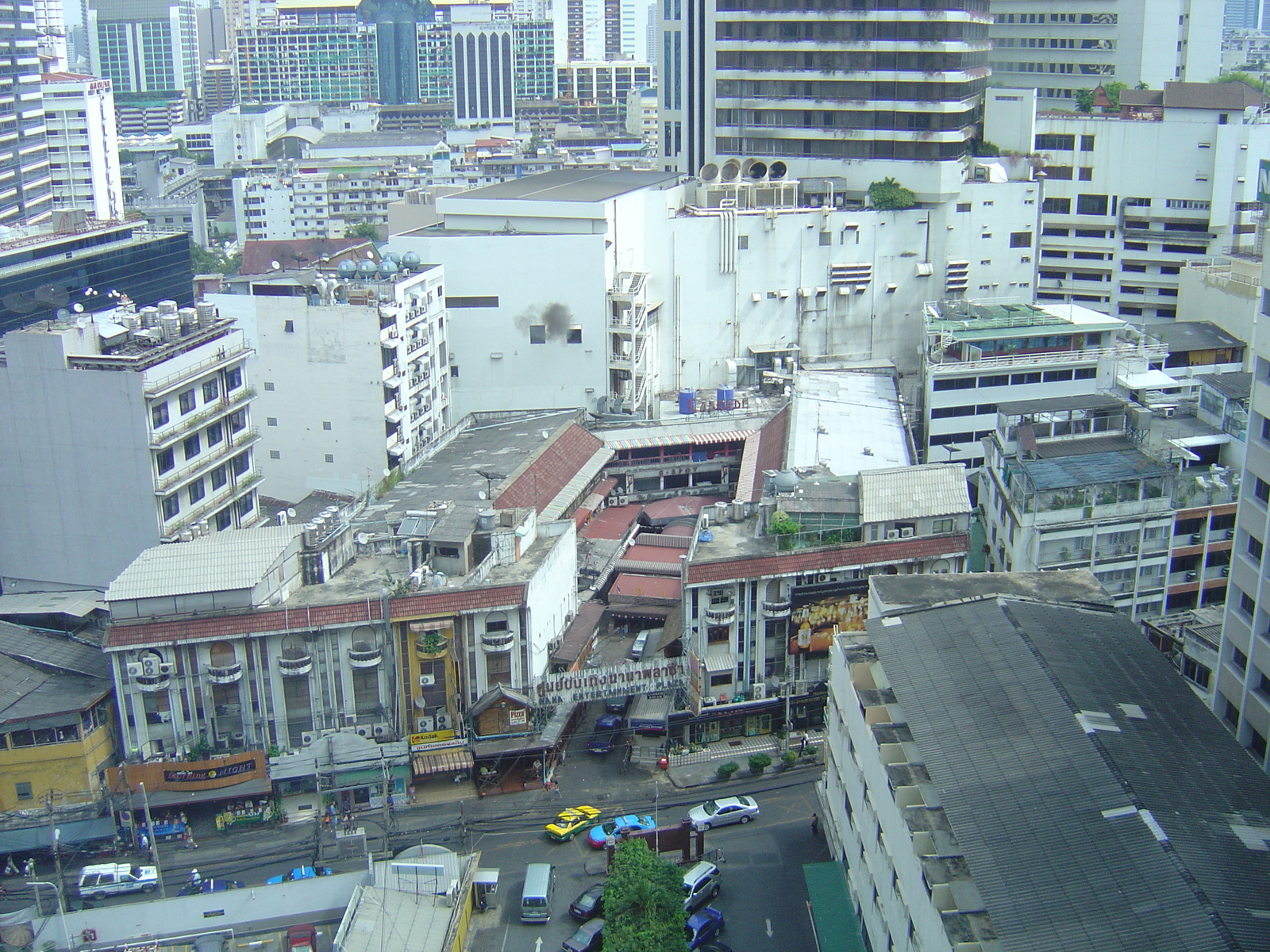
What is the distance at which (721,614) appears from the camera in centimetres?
4728

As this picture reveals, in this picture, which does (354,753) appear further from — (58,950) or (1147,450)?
(1147,450)

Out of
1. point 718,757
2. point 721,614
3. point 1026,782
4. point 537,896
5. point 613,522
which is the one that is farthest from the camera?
point 613,522

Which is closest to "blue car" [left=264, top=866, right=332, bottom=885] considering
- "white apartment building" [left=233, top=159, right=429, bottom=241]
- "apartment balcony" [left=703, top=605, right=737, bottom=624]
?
"apartment balcony" [left=703, top=605, right=737, bottom=624]

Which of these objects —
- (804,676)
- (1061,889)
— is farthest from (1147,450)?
(1061,889)

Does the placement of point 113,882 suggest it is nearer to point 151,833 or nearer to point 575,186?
point 151,833

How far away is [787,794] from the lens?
45.9 m

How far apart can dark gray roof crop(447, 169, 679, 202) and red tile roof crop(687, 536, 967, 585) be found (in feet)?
105

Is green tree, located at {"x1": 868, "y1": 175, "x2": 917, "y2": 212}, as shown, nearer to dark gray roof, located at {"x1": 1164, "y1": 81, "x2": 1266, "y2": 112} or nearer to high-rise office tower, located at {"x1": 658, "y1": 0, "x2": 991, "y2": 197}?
high-rise office tower, located at {"x1": 658, "y1": 0, "x2": 991, "y2": 197}

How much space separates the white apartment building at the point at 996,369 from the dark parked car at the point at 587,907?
34639mm

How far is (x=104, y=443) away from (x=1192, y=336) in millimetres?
55970

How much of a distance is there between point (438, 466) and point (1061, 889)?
41.0m

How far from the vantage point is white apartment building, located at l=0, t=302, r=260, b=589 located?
50.6 meters

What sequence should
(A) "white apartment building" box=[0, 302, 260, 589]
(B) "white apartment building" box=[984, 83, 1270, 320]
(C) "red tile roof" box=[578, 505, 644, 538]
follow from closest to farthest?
(A) "white apartment building" box=[0, 302, 260, 589]
(C) "red tile roof" box=[578, 505, 644, 538]
(B) "white apartment building" box=[984, 83, 1270, 320]

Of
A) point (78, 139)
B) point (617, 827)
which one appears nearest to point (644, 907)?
point (617, 827)
